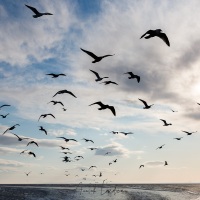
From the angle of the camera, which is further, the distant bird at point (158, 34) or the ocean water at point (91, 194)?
the ocean water at point (91, 194)

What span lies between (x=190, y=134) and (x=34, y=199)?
3915 cm

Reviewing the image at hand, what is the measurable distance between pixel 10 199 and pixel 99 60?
50.3 meters

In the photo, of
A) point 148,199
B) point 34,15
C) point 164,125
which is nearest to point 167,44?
point 34,15

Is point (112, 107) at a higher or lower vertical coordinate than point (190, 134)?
lower

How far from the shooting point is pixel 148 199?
69.4 metres

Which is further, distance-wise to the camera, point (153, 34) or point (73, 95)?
point (73, 95)

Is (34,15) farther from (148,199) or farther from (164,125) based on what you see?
(148,199)

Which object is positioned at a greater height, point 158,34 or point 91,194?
point 91,194

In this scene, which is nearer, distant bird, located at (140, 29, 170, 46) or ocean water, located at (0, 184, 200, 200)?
distant bird, located at (140, 29, 170, 46)

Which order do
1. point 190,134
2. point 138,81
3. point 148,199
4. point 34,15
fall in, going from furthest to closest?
point 148,199 → point 190,134 → point 138,81 → point 34,15

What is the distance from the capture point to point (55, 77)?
21.5 meters

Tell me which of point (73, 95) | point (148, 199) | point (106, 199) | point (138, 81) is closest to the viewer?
point (73, 95)

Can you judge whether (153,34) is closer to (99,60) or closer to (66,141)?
(99,60)

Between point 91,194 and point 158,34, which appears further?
point 91,194
